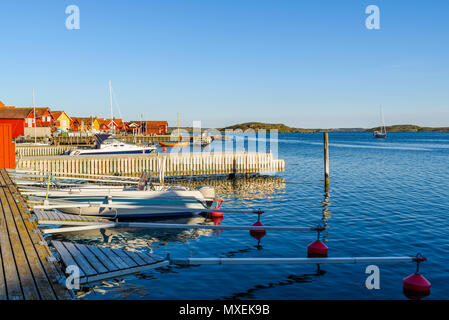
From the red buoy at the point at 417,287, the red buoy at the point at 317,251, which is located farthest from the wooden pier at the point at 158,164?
the red buoy at the point at 417,287

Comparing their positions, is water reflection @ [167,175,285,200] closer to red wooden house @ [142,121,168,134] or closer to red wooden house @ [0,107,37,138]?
red wooden house @ [0,107,37,138]

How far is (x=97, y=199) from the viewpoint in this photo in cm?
1988

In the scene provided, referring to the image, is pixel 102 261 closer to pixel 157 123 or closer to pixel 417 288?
pixel 417 288

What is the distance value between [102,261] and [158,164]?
22309 mm

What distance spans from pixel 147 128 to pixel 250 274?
13874 cm

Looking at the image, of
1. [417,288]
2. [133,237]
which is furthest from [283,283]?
[133,237]

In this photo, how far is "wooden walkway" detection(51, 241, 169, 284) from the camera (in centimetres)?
971

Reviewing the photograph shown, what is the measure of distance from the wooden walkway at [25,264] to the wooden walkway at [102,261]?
60cm

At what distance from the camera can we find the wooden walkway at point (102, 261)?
9711 millimetres

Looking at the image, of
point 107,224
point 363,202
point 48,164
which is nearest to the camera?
point 107,224

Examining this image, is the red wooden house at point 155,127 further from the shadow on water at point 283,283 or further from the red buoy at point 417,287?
the red buoy at point 417,287

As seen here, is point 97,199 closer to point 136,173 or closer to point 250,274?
point 250,274

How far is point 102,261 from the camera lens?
1055cm
